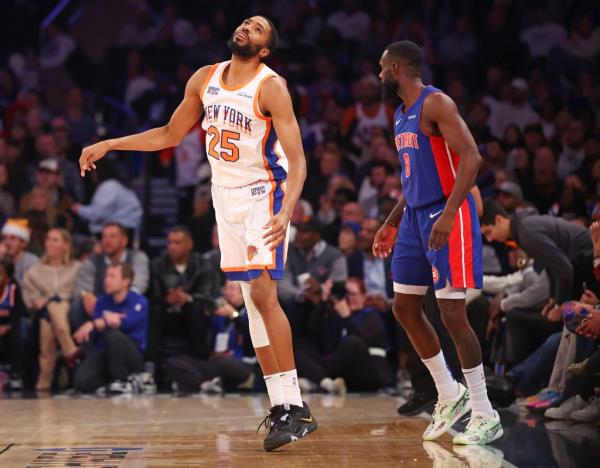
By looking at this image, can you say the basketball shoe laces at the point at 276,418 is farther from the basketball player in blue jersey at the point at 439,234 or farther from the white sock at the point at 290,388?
the basketball player in blue jersey at the point at 439,234

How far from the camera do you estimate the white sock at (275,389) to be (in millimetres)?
4898

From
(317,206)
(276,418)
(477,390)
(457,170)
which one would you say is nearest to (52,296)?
(317,206)

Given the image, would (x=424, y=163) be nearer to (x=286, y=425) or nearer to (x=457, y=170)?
(x=457, y=170)

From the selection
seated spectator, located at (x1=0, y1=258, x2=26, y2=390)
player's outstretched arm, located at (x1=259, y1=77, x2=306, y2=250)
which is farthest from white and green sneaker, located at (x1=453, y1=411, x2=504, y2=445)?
seated spectator, located at (x1=0, y1=258, x2=26, y2=390)

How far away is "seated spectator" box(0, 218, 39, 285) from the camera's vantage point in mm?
9172

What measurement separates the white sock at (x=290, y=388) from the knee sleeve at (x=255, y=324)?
20cm

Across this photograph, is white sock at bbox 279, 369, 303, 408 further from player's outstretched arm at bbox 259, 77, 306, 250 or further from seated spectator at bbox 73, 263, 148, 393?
seated spectator at bbox 73, 263, 148, 393

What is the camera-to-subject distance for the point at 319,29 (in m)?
13.1

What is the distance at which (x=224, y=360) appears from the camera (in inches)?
325

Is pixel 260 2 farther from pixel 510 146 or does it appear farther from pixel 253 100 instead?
pixel 253 100

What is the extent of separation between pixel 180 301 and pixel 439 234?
432 centimetres

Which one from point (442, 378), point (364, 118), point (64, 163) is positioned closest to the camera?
point (442, 378)

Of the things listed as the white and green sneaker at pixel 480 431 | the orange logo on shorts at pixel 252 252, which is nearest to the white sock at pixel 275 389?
the orange logo on shorts at pixel 252 252

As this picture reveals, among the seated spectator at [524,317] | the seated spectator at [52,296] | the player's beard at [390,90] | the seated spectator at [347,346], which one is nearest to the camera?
the player's beard at [390,90]
